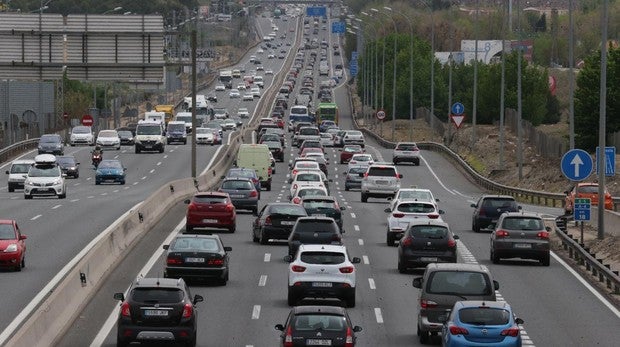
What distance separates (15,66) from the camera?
81562 mm

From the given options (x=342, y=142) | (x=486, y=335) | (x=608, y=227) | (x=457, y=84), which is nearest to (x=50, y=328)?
(x=486, y=335)

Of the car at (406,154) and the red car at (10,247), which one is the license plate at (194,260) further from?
the car at (406,154)

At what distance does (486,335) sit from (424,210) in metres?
24.1

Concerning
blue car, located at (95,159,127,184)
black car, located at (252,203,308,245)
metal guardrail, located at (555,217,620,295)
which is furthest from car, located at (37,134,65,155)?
black car, located at (252,203,308,245)

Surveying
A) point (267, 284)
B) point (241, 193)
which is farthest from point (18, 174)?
point (267, 284)

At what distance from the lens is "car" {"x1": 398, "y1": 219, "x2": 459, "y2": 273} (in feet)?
129

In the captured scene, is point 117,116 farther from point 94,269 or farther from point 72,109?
point 94,269

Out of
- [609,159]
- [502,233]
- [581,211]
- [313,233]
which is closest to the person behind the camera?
[313,233]

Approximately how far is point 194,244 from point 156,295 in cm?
995

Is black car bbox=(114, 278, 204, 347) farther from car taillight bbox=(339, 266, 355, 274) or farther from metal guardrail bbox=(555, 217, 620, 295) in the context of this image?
metal guardrail bbox=(555, 217, 620, 295)

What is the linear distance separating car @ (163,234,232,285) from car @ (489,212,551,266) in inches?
355

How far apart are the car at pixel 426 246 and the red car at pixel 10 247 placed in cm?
929

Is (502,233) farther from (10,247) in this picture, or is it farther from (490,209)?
(10,247)

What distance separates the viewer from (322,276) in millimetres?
32562
